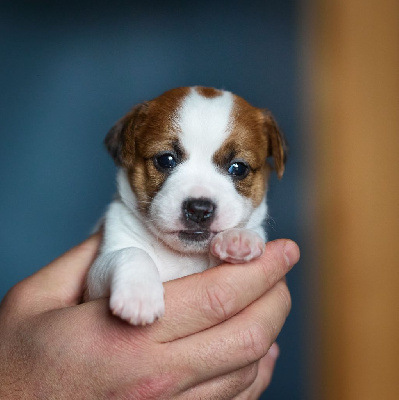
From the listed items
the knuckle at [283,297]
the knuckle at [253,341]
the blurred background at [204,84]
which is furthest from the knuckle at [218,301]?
the blurred background at [204,84]

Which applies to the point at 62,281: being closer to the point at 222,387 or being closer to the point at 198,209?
the point at 198,209

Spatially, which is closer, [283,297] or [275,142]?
[283,297]

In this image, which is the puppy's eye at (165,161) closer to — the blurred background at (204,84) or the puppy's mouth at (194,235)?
the puppy's mouth at (194,235)

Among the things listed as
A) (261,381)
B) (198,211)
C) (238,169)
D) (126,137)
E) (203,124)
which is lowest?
(261,381)

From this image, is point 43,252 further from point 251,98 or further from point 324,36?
point 324,36

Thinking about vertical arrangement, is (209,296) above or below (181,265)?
above

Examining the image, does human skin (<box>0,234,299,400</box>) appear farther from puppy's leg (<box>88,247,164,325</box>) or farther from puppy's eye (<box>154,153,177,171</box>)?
puppy's eye (<box>154,153,177,171</box>)

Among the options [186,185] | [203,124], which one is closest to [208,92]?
[203,124]
